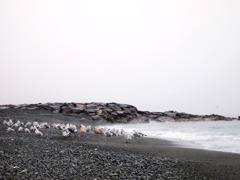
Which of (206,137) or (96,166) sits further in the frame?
(206,137)

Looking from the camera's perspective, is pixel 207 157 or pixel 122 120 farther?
pixel 122 120

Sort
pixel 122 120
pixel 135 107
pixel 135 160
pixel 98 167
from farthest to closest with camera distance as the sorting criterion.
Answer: pixel 135 107 → pixel 122 120 → pixel 135 160 → pixel 98 167

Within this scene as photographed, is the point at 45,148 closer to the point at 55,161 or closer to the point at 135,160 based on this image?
the point at 55,161

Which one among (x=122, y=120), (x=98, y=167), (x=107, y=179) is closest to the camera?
(x=107, y=179)

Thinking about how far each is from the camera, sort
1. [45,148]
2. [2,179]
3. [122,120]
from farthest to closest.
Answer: [122,120] → [45,148] → [2,179]

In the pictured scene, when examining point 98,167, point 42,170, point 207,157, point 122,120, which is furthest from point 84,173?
point 122,120

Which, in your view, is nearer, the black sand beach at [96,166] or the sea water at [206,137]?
the black sand beach at [96,166]

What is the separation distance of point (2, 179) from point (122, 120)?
81.0ft

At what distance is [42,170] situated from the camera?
471 cm

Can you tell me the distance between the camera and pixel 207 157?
22.9 ft

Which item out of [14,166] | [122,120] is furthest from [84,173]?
[122,120]

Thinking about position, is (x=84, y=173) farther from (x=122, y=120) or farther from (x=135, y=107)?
(x=135, y=107)

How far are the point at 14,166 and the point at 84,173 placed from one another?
142 centimetres

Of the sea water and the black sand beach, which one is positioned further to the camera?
the sea water
